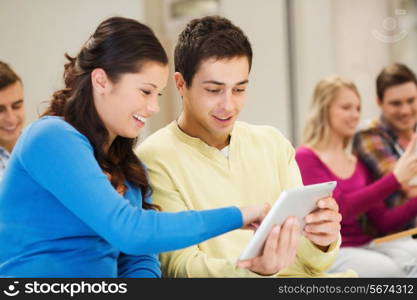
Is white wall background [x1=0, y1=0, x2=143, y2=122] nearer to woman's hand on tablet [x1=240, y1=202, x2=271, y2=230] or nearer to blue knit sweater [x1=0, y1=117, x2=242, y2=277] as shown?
blue knit sweater [x1=0, y1=117, x2=242, y2=277]

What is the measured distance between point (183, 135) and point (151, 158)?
98 mm

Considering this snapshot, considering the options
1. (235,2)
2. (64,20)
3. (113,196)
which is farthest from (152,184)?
(235,2)

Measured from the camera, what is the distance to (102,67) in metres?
1.25

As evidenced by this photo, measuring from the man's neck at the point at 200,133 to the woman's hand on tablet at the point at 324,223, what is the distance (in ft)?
1.09

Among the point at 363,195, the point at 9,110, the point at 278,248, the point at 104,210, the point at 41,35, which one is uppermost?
the point at 41,35

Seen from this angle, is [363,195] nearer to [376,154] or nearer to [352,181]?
[352,181]

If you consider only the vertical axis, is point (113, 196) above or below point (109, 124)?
below

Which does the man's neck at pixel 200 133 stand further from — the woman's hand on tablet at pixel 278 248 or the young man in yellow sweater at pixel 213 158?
the woman's hand on tablet at pixel 278 248

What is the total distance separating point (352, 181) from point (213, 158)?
3.18ft

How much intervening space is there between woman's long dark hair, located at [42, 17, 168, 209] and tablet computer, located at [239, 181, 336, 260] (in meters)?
0.32

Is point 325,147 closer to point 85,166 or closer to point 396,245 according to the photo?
point 396,245

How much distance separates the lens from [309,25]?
3.63m

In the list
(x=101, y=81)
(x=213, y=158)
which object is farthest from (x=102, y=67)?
(x=213, y=158)

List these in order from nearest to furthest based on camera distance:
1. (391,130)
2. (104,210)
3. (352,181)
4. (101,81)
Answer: (104,210), (101,81), (352,181), (391,130)
